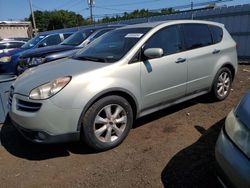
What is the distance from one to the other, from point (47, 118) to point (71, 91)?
425mm

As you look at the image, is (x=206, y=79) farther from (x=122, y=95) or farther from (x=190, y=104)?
(x=122, y=95)

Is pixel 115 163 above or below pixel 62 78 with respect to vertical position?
below

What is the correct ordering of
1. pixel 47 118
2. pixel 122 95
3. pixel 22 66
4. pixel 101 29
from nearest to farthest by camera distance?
pixel 47 118 → pixel 122 95 → pixel 22 66 → pixel 101 29

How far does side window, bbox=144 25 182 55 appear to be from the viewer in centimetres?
433

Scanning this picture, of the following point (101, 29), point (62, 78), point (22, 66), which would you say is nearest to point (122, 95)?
point (62, 78)

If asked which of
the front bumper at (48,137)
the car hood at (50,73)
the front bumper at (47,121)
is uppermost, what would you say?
the car hood at (50,73)

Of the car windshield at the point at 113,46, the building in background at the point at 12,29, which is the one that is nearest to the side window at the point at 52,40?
the car windshield at the point at 113,46

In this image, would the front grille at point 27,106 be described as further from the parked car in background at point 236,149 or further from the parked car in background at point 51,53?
the parked car in background at point 51,53

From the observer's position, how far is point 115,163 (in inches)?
139

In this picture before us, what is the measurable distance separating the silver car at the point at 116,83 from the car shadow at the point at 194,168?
0.88 metres

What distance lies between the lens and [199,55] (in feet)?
16.0

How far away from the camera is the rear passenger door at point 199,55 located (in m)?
4.79

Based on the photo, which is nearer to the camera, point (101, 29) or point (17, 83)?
point (17, 83)

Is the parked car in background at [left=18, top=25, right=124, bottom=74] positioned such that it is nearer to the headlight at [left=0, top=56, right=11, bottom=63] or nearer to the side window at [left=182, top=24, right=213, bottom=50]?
the headlight at [left=0, top=56, right=11, bottom=63]
